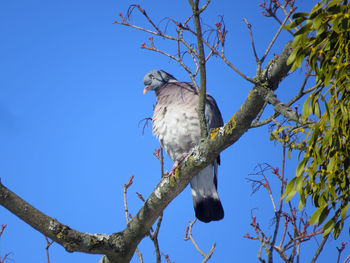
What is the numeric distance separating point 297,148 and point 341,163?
0.21m

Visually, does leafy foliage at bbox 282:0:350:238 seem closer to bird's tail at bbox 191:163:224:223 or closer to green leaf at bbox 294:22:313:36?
green leaf at bbox 294:22:313:36

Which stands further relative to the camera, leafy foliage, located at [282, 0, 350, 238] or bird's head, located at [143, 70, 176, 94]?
bird's head, located at [143, 70, 176, 94]

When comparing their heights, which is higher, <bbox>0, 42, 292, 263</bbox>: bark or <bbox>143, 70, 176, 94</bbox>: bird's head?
<bbox>143, 70, 176, 94</bbox>: bird's head

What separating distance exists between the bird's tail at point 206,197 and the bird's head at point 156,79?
0.85m

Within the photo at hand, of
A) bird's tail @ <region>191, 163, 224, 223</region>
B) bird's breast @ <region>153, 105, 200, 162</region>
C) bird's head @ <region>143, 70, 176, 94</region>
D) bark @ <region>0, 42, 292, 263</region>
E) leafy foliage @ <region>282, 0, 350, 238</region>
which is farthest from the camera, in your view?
bird's head @ <region>143, 70, 176, 94</region>

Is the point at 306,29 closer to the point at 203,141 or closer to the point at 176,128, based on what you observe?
the point at 203,141

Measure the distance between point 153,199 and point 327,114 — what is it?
1391mm

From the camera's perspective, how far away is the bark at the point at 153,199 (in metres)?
2.44

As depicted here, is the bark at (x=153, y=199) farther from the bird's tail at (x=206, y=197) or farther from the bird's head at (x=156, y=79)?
the bird's head at (x=156, y=79)

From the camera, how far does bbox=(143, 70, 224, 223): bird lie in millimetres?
3637

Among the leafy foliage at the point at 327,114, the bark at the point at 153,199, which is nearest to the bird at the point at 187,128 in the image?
the bark at the point at 153,199

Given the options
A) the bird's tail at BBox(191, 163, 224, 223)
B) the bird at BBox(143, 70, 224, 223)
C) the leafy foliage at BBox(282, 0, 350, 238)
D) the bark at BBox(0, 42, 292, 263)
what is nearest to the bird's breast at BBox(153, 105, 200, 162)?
the bird at BBox(143, 70, 224, 223)

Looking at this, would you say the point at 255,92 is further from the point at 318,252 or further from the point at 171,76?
the point at 171,76

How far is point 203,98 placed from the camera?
256cm
